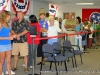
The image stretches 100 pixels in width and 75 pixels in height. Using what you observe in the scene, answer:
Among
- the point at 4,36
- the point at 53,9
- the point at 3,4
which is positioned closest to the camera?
the point at 4,36

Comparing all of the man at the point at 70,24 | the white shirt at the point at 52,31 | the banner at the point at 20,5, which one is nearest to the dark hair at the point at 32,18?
the white shirt at the point at 52,31

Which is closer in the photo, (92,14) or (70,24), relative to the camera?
Answer: (70,24)

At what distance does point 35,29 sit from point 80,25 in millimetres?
4047

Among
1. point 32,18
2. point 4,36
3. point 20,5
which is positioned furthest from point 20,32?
point 20,5

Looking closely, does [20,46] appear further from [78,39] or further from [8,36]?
[78,39]

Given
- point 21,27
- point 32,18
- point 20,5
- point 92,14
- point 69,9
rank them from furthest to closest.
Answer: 1. point 69,9
2. point 92,14
3. point 20,5
4. point 32,18
5. point 21,27

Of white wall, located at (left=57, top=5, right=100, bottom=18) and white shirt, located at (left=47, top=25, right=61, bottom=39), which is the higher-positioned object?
white wall, located at (left=57, top=5, right=100, bottom=18)

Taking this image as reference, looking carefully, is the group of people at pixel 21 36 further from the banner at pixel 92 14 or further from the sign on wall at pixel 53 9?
the banner at pixel 92 14

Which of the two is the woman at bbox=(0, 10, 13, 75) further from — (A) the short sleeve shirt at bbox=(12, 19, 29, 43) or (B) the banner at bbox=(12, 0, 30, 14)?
(B) the banner at bbox=(12, 0, 30, 14)

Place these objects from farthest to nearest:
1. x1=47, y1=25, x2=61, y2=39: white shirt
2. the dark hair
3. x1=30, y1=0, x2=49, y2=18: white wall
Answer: x1=30, y1=0, x2=49, y2=18: white wall < x1=47, y1=25, x2=61, y2=39: white shirt < the dark hair

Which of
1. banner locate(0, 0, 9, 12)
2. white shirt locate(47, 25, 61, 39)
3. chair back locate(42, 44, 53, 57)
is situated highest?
banner locate(0, 0, 9, 12)

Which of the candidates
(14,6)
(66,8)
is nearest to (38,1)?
(14,6)

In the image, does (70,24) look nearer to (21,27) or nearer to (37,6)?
(21,27)

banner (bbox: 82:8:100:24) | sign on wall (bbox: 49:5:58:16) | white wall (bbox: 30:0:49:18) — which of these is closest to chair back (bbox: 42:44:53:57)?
white wall (bbox: 30:0:49:18)
